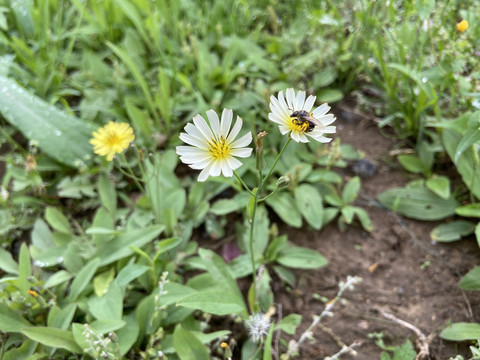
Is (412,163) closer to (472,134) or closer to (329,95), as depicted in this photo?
(472,134)

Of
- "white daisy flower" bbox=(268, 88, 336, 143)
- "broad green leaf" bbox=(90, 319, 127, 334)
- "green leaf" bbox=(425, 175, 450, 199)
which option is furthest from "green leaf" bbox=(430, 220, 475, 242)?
"broad green leaf" bbox=(90, 319, 127, 334)

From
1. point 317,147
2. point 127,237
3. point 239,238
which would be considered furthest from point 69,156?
point 317,147

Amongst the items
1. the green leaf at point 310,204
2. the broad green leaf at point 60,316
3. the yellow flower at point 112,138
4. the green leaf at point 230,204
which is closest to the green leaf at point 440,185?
the green leaf at point 310,204

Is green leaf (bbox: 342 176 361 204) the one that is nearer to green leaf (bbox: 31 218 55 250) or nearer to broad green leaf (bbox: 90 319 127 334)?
broad green leaf (bbox: 90 319 127 334)

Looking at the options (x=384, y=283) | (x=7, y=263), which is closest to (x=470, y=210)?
(x=384, y=283)

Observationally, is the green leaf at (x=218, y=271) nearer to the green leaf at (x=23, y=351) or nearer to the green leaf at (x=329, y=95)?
the green leaf at (x=23, y=351)

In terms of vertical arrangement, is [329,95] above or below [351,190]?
above
